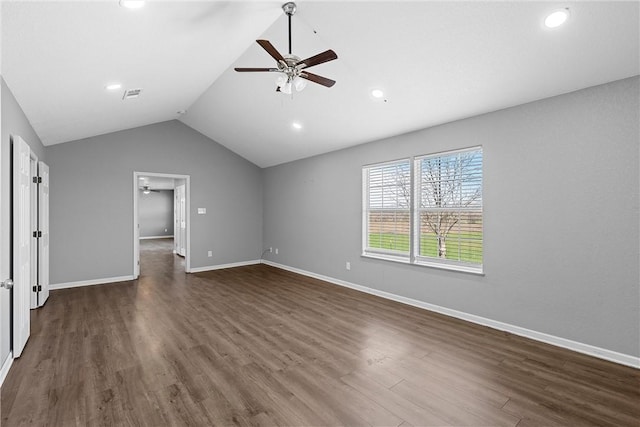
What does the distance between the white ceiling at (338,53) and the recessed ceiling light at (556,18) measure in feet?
0.14

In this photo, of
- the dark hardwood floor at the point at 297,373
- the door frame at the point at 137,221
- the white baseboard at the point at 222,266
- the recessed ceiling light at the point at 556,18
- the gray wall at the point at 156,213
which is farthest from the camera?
the gray wall at the point at 156,213

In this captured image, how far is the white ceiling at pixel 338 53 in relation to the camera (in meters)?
2.27

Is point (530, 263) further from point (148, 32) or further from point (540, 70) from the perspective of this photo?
point (148, 32)

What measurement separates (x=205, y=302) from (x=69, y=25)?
3624 millimetres

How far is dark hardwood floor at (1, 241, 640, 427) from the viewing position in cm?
205

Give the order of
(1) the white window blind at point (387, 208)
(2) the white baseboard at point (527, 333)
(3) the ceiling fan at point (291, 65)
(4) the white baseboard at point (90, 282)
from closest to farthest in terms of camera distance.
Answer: (3) the ceiling fan at point (291, 65), (2) the white baseboard at point (527, 333), (1) the white window blind at point (387, 208), (4) the white baseboard at point (90, 282)

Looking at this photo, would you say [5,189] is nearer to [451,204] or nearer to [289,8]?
[289,8]

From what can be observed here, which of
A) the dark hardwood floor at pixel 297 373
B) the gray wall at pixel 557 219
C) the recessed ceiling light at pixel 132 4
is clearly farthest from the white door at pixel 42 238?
the gray wall at pixel 557 219

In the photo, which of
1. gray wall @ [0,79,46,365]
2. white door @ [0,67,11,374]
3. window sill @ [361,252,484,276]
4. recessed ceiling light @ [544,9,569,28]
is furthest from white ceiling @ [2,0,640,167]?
window sill @ [361,252,484,276]

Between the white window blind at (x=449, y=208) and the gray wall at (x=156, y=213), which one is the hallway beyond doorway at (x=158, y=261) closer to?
the gray wall at (x=156, y=213)

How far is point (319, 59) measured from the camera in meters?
2.39

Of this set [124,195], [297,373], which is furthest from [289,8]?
[124,195]

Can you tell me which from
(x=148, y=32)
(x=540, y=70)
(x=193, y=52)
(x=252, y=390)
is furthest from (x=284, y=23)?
(x=252, y=390)

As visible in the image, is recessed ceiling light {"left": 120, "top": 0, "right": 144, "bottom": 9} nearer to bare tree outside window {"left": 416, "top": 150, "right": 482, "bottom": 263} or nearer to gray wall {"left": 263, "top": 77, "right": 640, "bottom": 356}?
gray wall {"left": 263, "top": 77, "right": 640, "bottom": 356}
